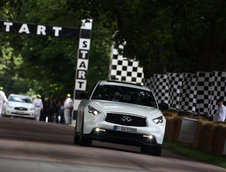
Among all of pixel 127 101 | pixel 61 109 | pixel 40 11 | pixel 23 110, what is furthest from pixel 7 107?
pixel 127 101

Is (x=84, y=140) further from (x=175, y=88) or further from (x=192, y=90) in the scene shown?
(x=175, y=88)

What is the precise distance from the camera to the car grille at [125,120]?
1653 centimetres

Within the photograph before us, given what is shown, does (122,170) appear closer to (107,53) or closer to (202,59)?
(202,59)

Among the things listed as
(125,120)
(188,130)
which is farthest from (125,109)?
(188,130)

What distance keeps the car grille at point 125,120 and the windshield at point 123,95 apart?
3.35 feet

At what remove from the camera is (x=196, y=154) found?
67.5 ft

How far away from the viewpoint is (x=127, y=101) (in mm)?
17625

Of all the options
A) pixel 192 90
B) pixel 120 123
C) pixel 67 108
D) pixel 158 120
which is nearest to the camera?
pixel 120 123

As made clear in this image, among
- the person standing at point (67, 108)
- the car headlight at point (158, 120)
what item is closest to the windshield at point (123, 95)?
the car headlight at point (158, 120)

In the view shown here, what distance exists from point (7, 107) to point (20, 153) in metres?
30.6

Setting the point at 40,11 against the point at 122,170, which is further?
the point at 40,11

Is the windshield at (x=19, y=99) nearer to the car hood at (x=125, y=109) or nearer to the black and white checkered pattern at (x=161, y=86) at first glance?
the black and white checkered pattern at (x=161, y=86)

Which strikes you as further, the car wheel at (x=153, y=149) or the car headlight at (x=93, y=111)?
the car wheel at (x=153, y=149)

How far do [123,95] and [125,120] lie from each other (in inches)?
50.8
